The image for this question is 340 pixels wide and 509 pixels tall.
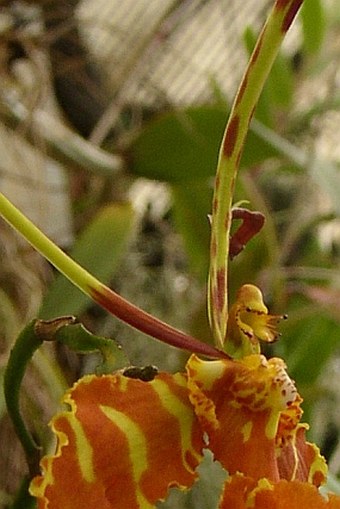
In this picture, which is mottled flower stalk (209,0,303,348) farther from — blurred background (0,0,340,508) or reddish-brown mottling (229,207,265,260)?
blurred background (0,0,340,508)

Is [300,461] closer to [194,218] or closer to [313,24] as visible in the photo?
[194,218]

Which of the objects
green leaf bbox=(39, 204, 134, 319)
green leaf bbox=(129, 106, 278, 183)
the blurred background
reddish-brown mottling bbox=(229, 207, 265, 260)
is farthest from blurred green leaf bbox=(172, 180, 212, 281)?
reddish-brown mottling bbox=(229, 207, 265, 260)

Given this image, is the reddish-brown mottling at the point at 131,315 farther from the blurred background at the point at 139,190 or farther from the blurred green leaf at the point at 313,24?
the blurred green leaf at the point at 313,24

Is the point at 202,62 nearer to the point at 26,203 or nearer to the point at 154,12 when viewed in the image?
the point at 154,12

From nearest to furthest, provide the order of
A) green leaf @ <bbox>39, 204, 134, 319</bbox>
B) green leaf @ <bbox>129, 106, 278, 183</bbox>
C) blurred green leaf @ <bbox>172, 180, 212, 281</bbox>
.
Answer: green leaf @ <bbox>39, 204, 134, 319</bbox>
green leaf @ <bbox>129, 106, 278, 183</bbox>
blurred green leaf @ <bbox>172, 180, 212, 281</bbox>

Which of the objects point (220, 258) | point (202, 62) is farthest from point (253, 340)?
point (202, 62)

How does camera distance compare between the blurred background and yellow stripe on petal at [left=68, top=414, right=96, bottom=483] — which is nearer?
yellow stripe on petal at [left=68, top=414, right=96, bottom=483]

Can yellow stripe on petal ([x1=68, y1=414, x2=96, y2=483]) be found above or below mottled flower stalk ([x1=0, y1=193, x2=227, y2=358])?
below

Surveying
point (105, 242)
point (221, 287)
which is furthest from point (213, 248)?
point (105, 242)
